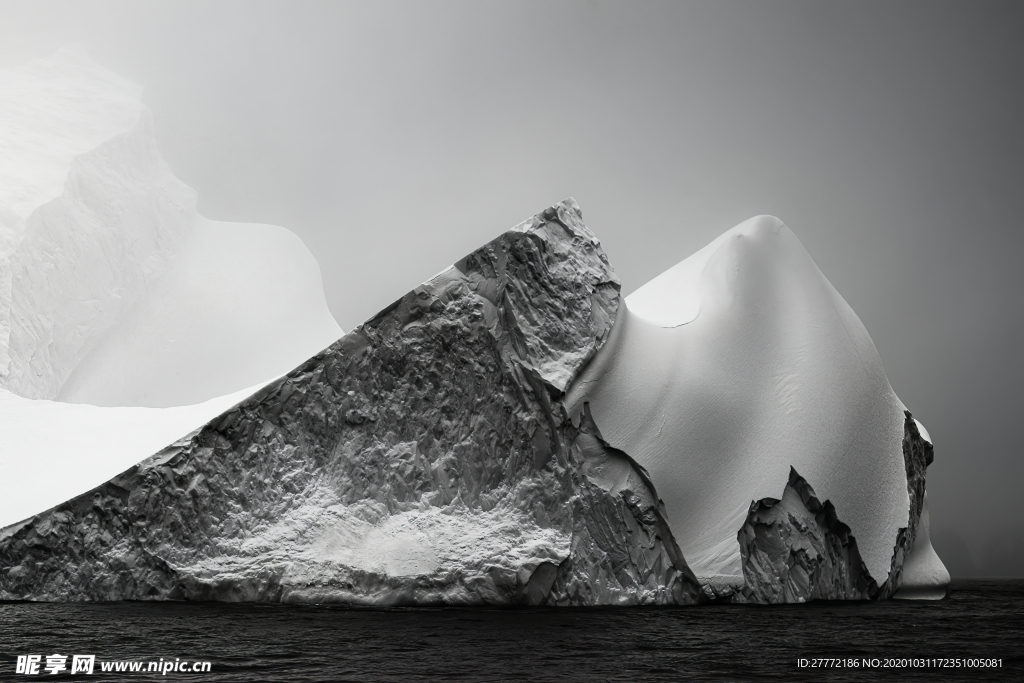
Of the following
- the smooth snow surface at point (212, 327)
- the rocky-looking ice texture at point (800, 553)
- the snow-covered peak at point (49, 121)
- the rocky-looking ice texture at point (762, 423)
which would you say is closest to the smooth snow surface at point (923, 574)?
the rocky-looking ice texture at point (762, 423)

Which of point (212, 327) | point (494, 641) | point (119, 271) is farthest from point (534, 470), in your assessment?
point (119, 271)

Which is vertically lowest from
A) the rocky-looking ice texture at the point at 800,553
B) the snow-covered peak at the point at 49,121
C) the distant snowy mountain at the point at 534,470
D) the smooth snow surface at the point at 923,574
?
the smooth snow surface at the point at 923,574

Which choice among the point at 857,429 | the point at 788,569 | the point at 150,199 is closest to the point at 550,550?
the point at 788,569

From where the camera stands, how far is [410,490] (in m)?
9.86

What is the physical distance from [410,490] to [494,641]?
344 centimetres

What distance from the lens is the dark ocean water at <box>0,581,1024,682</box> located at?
17.7 ft

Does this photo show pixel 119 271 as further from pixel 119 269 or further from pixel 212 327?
pixel 212 327

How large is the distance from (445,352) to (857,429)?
5.80 m

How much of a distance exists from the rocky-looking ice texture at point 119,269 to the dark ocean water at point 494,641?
13545 mm

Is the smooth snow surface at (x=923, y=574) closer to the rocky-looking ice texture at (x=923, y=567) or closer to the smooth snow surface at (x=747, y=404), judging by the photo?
the rocky-looking ice texture at (x=923, y=567)

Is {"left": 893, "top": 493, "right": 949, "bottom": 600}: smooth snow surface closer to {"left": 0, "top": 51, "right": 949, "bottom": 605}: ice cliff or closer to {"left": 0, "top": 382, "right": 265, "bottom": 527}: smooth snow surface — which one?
{"left": 0, "top": 51, "right": 949, "bottom": 605}: ice cliff

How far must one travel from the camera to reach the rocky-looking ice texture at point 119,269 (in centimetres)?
2109

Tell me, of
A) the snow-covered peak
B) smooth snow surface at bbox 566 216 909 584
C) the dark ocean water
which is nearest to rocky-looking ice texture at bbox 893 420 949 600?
smooth snow surface at bbox 566 216 909 584

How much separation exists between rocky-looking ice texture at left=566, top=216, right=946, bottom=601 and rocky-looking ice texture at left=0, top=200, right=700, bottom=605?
Answer: 20.2 inches
